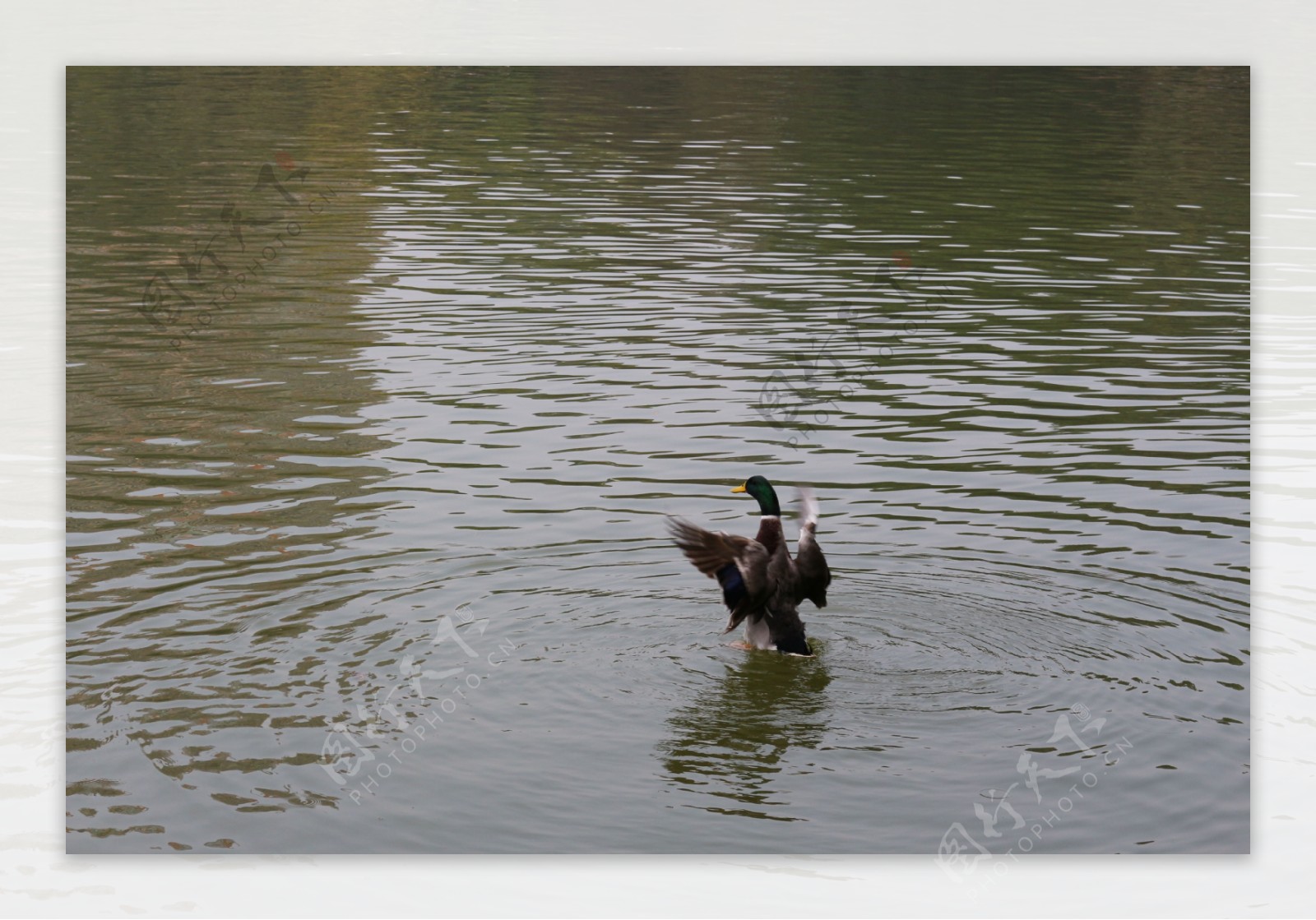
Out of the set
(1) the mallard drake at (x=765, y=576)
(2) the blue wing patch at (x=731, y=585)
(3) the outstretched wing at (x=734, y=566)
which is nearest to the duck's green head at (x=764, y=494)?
(1) the mallard drake at (x=765, y=576)

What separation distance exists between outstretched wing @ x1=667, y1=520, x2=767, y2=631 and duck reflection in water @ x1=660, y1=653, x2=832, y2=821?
421mm

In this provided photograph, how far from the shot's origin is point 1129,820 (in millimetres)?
9789

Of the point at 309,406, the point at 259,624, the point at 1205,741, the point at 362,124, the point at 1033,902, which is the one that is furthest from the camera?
the point at 362,124

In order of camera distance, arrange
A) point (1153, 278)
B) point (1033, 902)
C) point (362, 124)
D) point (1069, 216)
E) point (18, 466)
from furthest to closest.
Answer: point (362, 124) < point (1069, 216) < point (1153, 278) < point (18, 466) < point (1033, 902)

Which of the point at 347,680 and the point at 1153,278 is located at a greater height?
the point at 1153,278

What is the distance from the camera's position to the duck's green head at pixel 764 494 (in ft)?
41.1

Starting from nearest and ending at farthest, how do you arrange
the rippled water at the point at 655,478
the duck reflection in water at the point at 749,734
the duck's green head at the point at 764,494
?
the duck reflection in water at the point at 749,734 < the rippled water at the point at 655,478 < the duck's green head at the point at 764,494

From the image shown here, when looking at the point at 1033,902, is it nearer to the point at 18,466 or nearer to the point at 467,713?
the point at 467,713

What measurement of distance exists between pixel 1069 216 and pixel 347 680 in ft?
54.2

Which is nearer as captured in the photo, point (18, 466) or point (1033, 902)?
point (1033, 902)

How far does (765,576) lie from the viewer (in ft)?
39.0

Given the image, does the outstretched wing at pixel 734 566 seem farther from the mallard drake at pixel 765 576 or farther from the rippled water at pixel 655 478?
the rippled water at pixel 655 478

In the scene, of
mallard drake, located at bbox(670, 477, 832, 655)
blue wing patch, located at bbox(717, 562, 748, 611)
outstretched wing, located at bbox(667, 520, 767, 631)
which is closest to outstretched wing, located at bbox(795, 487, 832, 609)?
mallard drake, located at bbox(670, 477, 832, 655)

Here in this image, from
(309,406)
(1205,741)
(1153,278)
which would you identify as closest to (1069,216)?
(1153,278)
